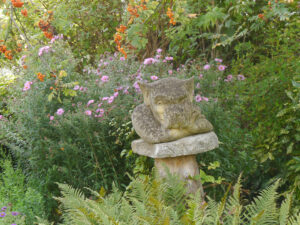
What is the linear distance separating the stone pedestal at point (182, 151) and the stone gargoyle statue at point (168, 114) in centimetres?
7

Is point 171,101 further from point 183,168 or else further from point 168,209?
point 168,209

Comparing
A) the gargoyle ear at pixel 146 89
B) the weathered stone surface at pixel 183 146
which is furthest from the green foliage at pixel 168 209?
Answer: the gargoyle ear at pixel 146 89

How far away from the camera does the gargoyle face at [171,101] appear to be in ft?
9.33

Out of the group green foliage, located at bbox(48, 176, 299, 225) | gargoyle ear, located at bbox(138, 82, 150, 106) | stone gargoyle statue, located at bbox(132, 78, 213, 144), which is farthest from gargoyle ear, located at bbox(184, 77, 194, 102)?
green foliage, located at bbox(48, 176, 299, 225)

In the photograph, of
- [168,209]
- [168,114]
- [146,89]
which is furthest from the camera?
[146,89]

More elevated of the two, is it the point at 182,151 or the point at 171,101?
the point at 171,101

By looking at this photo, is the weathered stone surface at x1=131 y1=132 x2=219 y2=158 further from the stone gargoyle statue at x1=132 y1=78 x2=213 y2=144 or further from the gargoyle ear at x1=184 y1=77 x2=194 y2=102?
the gargoyle ear at x1=184 y1=77 x2=194 y2=102

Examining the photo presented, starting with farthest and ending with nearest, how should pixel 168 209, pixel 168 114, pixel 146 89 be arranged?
pixel 146 89, pixel 168 114, pixel 168 209

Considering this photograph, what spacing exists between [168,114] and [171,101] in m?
0.12

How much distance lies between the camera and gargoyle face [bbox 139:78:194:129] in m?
2.84

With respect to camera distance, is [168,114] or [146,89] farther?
[146,89]

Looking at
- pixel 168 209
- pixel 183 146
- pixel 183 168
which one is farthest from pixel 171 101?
pixel 168 209

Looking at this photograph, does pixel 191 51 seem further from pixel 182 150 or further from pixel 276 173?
pixel 182 150

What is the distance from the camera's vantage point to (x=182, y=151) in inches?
112
